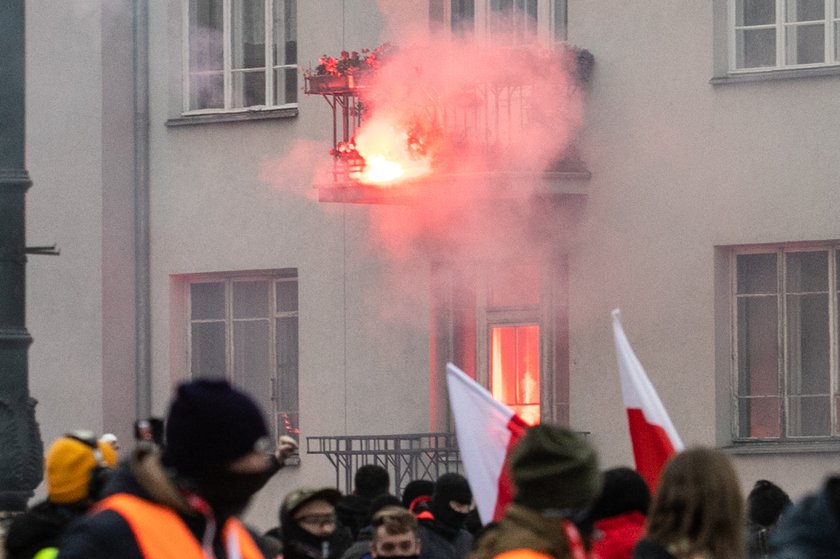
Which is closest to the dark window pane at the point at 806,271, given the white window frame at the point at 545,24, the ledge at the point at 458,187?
the ledge at the point at 458,187

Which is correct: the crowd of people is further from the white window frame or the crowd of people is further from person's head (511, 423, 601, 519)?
the white window frame

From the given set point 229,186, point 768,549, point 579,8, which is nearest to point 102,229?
point 229,186

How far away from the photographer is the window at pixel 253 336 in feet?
60.2

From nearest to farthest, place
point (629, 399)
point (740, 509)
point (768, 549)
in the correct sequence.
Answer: point (740, 509) < point (629, 399) < point (768, 549)

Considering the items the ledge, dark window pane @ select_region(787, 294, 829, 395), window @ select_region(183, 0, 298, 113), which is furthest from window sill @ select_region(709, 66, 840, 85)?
window @ select_region(183, 0, 298, 113)

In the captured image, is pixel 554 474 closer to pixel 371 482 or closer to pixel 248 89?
pixel 371 482

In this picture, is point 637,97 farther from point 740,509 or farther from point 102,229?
point 740,509

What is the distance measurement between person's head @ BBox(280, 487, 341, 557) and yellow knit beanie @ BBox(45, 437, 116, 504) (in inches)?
66.0

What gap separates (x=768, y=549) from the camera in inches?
408

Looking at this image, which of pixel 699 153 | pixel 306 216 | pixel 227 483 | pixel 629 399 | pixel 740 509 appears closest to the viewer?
pixel 227 483

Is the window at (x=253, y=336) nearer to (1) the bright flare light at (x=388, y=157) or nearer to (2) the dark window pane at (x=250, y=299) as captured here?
(2) the dark window pane at (x=250, y=299)

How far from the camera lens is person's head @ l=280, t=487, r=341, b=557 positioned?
798 cm

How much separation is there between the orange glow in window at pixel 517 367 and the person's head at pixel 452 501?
6559mm

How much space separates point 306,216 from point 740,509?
1308 cm
